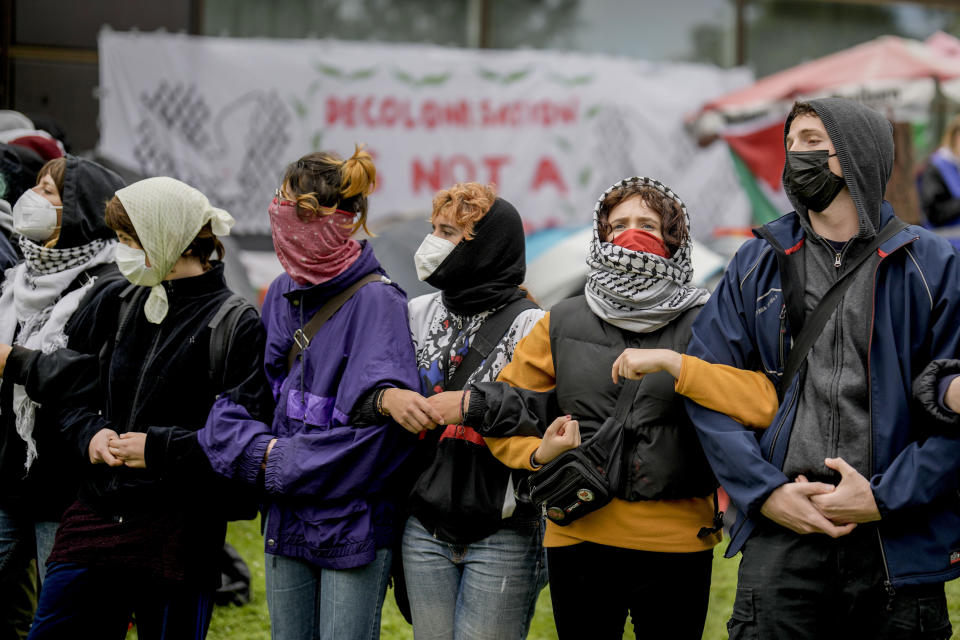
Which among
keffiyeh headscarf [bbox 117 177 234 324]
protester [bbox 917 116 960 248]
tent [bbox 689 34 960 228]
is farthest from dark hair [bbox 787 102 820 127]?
protester [bbox 917 116 960 248]

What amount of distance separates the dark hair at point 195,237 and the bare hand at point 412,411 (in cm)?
93

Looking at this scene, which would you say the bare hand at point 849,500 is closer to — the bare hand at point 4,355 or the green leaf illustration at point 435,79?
the bare hand at point 4,355

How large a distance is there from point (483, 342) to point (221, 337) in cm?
86

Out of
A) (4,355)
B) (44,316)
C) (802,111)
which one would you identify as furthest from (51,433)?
(802,111)

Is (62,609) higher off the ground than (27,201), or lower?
lower

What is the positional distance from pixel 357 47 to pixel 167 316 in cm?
630

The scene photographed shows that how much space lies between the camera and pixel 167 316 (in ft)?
11.7

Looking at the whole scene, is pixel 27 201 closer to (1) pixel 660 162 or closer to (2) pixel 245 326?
(2) pixel 245 326

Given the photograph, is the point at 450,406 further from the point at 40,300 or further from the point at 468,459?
the point at 40,300

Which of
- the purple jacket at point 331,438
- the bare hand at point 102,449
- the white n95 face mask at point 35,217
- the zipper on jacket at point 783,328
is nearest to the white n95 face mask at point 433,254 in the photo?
the purple jacket at point 331,438

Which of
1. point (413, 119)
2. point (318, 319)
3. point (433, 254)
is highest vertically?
point (413, 119)

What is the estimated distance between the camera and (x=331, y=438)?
129 inches

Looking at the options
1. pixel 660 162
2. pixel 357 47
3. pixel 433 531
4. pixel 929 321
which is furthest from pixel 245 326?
pixel 660 162

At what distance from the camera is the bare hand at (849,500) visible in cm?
273
